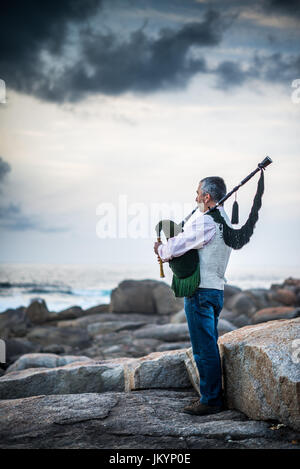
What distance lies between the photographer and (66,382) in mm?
5883

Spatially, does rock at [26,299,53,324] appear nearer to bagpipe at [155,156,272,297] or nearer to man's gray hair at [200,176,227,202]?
bagpipe at [155,156,272,297]

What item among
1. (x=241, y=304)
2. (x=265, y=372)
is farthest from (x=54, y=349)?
(x=241, y=304)

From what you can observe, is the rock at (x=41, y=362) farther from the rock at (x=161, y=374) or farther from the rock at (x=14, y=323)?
the rock at (x=14, y=323)

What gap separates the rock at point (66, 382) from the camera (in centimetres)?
582

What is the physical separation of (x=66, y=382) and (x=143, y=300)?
14526 mm

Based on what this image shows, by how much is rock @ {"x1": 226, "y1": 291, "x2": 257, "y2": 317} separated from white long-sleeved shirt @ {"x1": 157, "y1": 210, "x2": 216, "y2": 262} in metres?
16.6

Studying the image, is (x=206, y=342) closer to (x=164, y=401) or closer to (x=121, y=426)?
(x=164, y=401)

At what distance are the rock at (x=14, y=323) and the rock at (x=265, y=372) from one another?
43.2 feet

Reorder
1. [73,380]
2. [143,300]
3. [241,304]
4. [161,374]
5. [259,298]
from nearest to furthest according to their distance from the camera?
[161,374] < [73,380] < [143,300] < [241,304] < [259,298]

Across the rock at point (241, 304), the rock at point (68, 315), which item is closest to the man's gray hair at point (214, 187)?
the rock at point (241, 304)

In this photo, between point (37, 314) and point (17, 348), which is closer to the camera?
point (17, 348)
